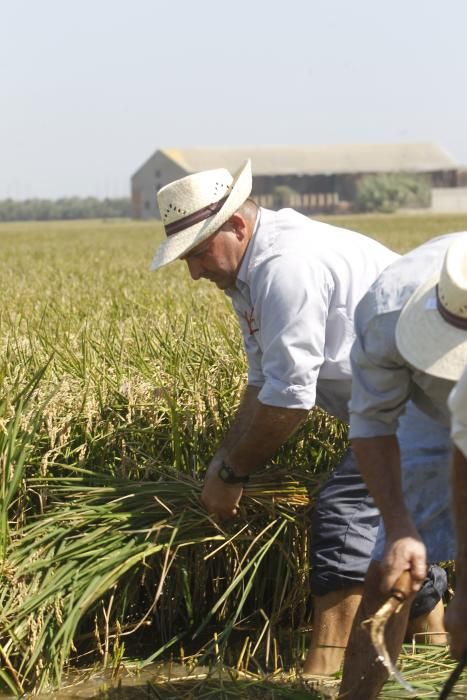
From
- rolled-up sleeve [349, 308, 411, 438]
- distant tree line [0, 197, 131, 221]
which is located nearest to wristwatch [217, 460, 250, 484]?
rolled-up sleeve [349, 308, 411, 438]

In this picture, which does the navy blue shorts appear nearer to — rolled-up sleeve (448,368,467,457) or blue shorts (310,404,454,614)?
blue shorts (310,404,454,614)

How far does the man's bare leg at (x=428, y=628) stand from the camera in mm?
3836

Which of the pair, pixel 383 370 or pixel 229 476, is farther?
pixel 229 476

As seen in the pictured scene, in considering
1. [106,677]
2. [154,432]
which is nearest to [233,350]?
[154,432]

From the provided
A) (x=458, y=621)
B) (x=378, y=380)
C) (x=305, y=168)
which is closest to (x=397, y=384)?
(x=378, y=380)

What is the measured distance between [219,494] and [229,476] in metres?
0.10

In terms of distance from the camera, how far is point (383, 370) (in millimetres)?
2721

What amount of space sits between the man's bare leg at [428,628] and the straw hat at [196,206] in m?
1.40

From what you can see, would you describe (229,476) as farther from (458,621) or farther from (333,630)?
(458,621)

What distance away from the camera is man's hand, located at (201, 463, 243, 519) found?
3.64 metres

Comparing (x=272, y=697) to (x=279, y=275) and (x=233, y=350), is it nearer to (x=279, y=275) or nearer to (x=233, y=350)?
(x=279, y=275)

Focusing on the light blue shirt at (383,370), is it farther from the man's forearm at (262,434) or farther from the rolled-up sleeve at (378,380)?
the man's forearm at (262,434)

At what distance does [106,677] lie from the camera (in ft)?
12.5

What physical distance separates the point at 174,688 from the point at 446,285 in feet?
5.76
